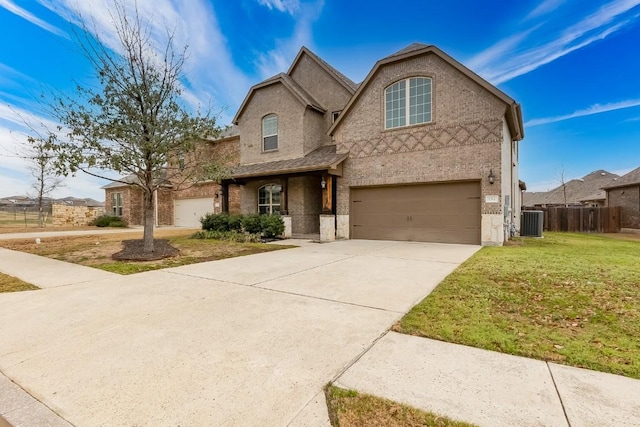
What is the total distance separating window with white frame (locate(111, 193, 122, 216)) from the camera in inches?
1038

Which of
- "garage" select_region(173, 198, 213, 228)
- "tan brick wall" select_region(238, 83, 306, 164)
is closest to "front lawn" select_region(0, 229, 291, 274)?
"tan brick wall" select_region(238, 83, 306, 164)

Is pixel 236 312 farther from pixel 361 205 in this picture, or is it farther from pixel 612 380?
pixel 361 205

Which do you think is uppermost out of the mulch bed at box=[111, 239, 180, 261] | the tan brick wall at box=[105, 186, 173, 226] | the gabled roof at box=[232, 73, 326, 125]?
the gabled roof at box=[232, 73, 326, 125]

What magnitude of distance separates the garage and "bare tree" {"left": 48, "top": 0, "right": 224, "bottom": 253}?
42.4 ft

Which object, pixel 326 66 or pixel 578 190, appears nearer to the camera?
pixel 326 66

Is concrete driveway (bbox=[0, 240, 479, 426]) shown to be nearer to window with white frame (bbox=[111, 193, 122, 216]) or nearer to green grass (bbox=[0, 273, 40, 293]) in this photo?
green grass (bbox=[0, 273, 40, 293])

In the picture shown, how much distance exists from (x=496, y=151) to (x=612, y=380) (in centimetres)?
987

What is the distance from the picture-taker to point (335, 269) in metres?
7.25

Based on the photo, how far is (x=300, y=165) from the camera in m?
13.9

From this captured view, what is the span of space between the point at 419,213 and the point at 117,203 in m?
25.8

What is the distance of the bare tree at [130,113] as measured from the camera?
8703 millimetres

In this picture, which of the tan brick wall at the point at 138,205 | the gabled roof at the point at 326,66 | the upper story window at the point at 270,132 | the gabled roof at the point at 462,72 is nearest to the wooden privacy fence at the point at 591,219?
the gabled roof at the point at 462,72

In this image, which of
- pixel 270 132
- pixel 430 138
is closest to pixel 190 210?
pixel 270 132

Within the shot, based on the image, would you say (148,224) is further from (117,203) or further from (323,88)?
(117,203)
